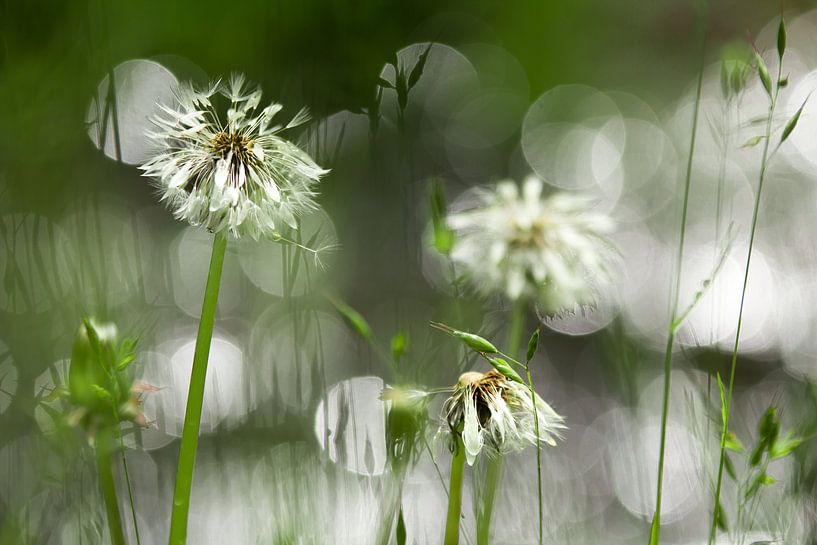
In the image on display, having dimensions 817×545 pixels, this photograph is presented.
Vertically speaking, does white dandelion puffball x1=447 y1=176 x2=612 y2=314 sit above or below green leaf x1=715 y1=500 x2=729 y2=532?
above

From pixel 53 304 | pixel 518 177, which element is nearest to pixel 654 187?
pixel 518 177

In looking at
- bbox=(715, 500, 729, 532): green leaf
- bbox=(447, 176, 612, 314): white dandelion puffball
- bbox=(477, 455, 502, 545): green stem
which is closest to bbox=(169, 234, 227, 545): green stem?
bbox=(477, 455, 502, 545): green stem

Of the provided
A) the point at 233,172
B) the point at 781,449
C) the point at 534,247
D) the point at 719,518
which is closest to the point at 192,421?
the point at 233,172

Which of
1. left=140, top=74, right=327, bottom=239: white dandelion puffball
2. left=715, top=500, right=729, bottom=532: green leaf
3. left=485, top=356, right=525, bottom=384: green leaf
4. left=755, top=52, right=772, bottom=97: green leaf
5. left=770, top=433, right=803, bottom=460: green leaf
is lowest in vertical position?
left=715, top=500, right=729, bottom=532: green leaf

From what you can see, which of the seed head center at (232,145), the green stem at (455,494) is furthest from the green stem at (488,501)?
the seed head center at (232,145)

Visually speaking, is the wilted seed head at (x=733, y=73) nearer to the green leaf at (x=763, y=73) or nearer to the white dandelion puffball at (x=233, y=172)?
the green leaf at (x=763, y=73)

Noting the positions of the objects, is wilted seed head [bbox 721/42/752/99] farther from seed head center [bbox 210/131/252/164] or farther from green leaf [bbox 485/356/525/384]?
seed head center [bbox 210/131/252/164]

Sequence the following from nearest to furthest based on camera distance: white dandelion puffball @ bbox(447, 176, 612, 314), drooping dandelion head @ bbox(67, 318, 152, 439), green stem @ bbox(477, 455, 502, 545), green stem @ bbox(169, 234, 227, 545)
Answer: green stem @ bbox(169, 234, 227, 545)
drooping dandelion head @ bbox(67, 318, 152, 439)
green stem @ bbox(477, 455, 502, 545)
white dandelion puffball @ bbox(447, 176, 612, 314)
